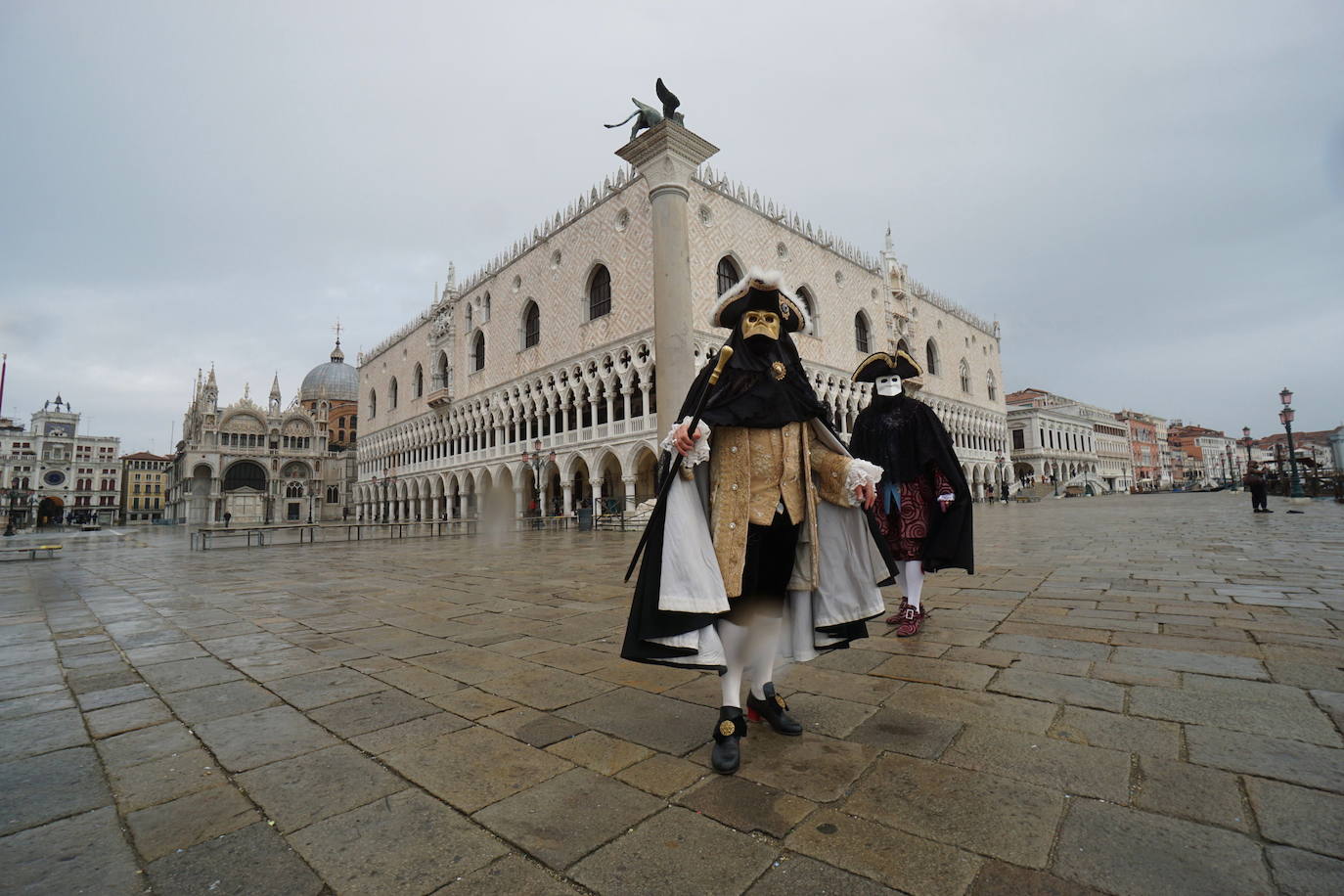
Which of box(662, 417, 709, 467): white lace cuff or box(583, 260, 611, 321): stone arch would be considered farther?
box(583, 260, 611, 321): stone arch

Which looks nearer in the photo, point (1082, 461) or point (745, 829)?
point (745, 829)

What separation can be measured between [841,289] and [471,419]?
70.7 feet

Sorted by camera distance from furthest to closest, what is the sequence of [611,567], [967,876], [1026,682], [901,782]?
[611,567]
[1026,682]
[901,782]
[967,876]

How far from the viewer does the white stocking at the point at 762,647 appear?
2438 millimetres

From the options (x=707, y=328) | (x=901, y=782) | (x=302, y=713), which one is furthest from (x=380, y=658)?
(x=707, y=328)

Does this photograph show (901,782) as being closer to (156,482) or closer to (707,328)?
(707,328)

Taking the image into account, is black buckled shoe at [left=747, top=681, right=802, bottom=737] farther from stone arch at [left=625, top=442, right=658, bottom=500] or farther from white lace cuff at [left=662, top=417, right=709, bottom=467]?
stone arch at [left=625, top=442, right=658, bottom=500]

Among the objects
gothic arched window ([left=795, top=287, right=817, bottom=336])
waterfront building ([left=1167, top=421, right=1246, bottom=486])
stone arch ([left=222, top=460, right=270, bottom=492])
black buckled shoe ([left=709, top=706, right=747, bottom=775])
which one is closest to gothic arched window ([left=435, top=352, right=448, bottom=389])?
gothic arched window ([left=795, top=287, right=817, bottom=336])

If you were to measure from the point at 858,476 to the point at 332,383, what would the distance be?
268 ft

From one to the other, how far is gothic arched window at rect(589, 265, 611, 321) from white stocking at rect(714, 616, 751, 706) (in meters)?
24.4

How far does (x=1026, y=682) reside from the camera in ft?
9.15

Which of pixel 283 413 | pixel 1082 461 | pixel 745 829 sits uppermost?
pixel 283 413

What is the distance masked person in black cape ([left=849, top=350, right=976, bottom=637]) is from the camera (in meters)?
4.23

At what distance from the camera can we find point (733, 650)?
2.38 meters
